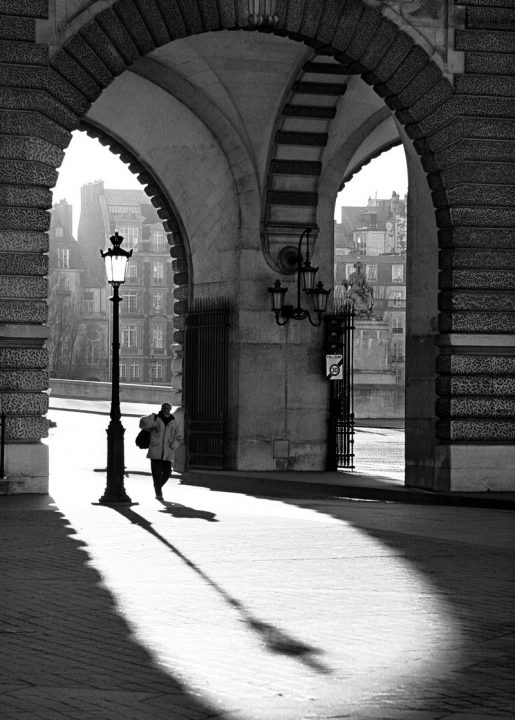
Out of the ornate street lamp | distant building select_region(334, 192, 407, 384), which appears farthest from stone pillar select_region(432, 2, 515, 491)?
distant building select_region(334, 192, 407, 384)

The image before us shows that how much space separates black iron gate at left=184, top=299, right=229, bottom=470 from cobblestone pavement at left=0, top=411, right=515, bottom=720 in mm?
9623

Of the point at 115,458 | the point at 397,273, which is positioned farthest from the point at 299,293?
the point at 397,273

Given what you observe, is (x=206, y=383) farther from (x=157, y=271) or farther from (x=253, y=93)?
(x=157, y=271)

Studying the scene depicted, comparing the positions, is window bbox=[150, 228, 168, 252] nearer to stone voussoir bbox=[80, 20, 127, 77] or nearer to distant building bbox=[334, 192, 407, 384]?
distant building bbox=[334, 192, 407, 384]

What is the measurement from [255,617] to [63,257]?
121625mm

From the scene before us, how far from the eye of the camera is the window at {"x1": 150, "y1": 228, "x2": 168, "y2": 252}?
135625 mm

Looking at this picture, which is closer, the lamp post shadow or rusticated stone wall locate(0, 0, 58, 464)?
the lamp post shadow

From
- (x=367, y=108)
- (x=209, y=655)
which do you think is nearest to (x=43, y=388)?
(x=367, y=108)

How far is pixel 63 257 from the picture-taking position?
131 meters

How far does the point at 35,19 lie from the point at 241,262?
819cm

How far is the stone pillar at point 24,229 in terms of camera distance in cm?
2058

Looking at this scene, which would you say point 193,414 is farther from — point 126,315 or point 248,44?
point 126,315

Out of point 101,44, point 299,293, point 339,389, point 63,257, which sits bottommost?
point 339,389

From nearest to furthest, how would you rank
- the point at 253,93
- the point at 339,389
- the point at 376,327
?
the point at 253,93 < the point at 339,389 < the point at 376,327
